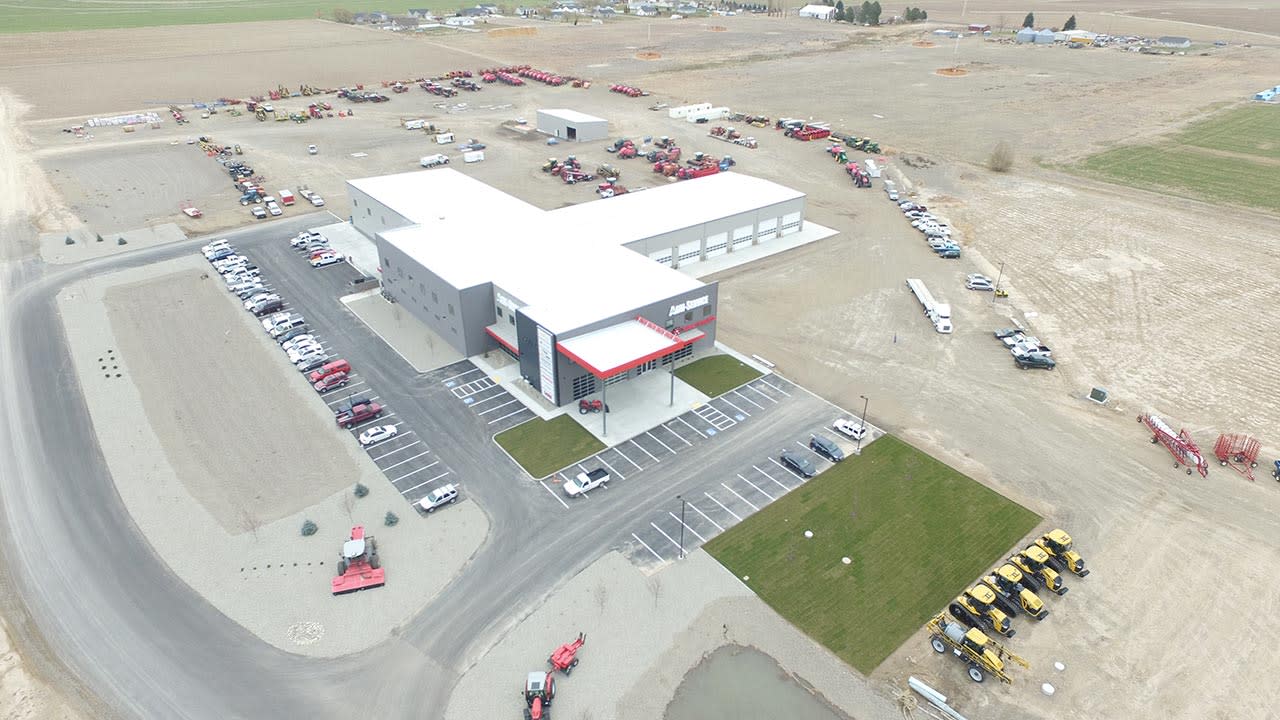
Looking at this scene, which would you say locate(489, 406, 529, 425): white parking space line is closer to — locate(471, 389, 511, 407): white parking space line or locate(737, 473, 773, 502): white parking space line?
locate(471, 389, 511, 407): white parking space line

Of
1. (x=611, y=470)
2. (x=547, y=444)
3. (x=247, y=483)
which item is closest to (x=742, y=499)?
(x=611, y=470)

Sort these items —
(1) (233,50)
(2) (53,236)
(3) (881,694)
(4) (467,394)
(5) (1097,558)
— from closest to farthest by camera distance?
(3) (881,694), (5) (1097,558), (4) (467,394), (2) (53,236), (1) (233,50)

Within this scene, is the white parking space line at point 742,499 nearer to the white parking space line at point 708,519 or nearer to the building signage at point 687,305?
the white parking space line at point 708,519

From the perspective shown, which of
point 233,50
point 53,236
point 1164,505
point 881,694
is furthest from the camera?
point 233,50

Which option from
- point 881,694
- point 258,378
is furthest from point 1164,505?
point 258,378

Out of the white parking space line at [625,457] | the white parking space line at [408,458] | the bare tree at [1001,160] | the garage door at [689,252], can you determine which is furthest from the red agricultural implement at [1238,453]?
the bare tree at [1001,160]

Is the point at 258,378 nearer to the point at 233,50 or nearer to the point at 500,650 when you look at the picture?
the point at 500,650

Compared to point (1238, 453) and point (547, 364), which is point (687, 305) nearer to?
point (547, 364)

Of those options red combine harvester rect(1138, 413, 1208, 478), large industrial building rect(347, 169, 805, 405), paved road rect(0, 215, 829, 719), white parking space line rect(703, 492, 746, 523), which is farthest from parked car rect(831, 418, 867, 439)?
red combine harvester rect(1138, 413, 1208, 478)
